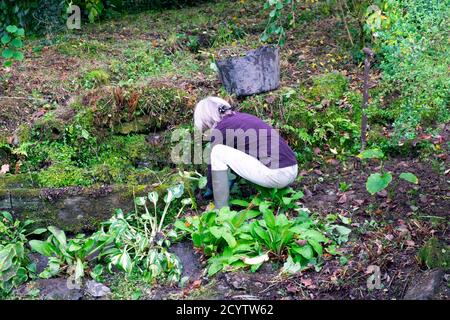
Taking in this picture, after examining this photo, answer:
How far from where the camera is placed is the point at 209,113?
666cm

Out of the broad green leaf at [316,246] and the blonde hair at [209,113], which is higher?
the blonde hair at [209,113]

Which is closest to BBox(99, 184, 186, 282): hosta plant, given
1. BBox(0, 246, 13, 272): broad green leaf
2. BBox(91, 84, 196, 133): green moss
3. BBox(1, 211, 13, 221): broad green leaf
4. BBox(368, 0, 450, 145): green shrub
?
BBox(0, 246, 13, 272): broad green leaf

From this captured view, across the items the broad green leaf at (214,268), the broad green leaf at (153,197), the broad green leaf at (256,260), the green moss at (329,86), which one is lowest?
the broad green leaf at (214,268)

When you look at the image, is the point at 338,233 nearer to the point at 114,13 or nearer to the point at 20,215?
the point at 20,215

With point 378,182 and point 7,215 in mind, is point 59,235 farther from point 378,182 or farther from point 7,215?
point 378,182

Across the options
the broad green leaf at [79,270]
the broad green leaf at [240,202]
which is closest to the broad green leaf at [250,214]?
the broad green leaf at [240,202]

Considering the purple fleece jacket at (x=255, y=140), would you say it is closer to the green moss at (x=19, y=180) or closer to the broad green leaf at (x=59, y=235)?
the broad green leaf at (x=59, y=235)

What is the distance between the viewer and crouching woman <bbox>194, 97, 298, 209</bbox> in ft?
21.3

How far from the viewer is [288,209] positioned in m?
6.75

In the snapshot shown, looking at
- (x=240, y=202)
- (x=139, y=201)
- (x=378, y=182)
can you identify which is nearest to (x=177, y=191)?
(x=139, y=201)

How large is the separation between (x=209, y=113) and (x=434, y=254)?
246 centimetres

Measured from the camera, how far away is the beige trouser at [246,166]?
257 inches

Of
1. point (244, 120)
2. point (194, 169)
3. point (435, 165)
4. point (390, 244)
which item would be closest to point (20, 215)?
point (194, 169)

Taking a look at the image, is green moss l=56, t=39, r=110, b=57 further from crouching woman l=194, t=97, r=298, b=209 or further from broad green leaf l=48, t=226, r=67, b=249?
broad green leaf l=48, t=226, r=67, b=249
